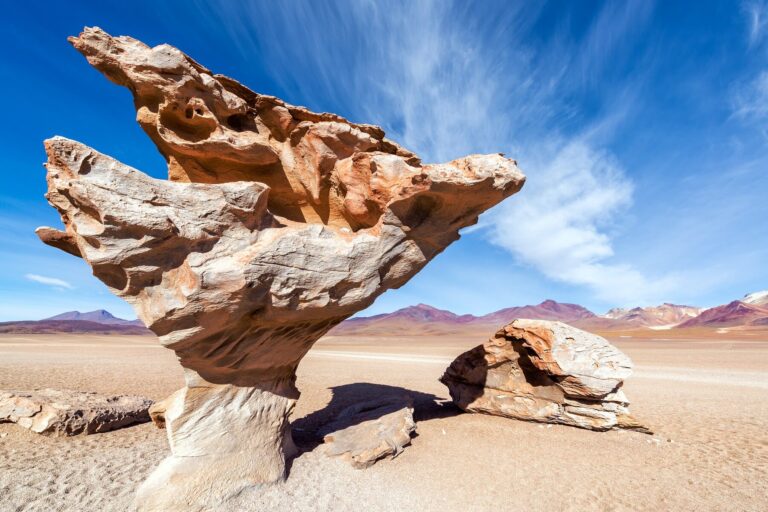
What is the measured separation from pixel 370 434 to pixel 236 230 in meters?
5.36

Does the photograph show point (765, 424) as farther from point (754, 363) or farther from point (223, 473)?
point (754, 363)

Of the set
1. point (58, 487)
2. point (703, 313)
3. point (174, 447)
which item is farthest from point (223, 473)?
point (703, 313)

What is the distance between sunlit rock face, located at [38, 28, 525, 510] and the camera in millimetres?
5062

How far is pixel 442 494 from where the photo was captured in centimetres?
615

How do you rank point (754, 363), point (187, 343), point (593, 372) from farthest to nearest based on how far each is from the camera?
point (754, 363) < point (593, 372) < point (187, 343)

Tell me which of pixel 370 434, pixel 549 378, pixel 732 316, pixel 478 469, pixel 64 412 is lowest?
pixel 478 469

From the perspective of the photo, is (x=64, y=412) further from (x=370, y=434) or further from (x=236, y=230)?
(x=370, y=434)

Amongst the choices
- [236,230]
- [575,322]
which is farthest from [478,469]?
[575,322]

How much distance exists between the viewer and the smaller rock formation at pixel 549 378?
8.83 metres

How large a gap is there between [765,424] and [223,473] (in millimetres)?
14482

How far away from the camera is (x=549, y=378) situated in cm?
931

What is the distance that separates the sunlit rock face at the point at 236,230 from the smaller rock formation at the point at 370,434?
134 cm

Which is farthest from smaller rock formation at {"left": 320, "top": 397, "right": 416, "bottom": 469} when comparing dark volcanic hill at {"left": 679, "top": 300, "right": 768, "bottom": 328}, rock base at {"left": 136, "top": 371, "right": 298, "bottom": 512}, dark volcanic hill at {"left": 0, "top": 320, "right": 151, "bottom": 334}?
dark volcanic hill at {"left": 679, "top": 300, "right": 768, "bottom": 328}

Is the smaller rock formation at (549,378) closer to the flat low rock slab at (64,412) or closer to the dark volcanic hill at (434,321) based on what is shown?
the flat low rock slab at (64,412)
